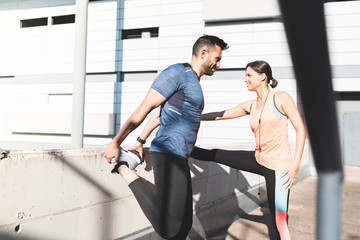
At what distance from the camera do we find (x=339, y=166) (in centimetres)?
43

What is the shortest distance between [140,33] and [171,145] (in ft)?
50.8

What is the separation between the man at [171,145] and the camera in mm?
2160

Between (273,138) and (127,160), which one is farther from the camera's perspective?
(273,138)

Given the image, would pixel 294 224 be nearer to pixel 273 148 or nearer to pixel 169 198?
pixel 273 148

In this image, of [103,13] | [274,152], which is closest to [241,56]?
[103,13]

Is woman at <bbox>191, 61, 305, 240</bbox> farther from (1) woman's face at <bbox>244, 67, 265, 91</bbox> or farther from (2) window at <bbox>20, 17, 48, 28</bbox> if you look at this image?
(2) window at <bbox>20, 17, 48, 28</bbox>

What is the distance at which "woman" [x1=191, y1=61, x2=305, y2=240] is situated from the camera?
105 inches

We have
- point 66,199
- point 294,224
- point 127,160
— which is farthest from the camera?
point 294,224

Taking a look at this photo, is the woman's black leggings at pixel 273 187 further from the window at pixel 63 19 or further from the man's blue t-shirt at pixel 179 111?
the window at pixel 63 19

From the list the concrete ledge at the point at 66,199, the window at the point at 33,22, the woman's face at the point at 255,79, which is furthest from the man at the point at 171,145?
the window at the point at 33,22

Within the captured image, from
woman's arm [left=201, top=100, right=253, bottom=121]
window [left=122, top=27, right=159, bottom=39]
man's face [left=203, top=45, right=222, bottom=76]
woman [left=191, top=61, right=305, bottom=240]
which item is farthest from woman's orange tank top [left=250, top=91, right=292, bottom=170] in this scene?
window [left=122, top=27, right=159, bottom=39]

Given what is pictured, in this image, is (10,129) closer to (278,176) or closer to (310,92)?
(278,176)

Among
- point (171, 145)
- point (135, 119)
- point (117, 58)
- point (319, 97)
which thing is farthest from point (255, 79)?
point (117, 58)

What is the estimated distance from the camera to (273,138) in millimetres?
2797
